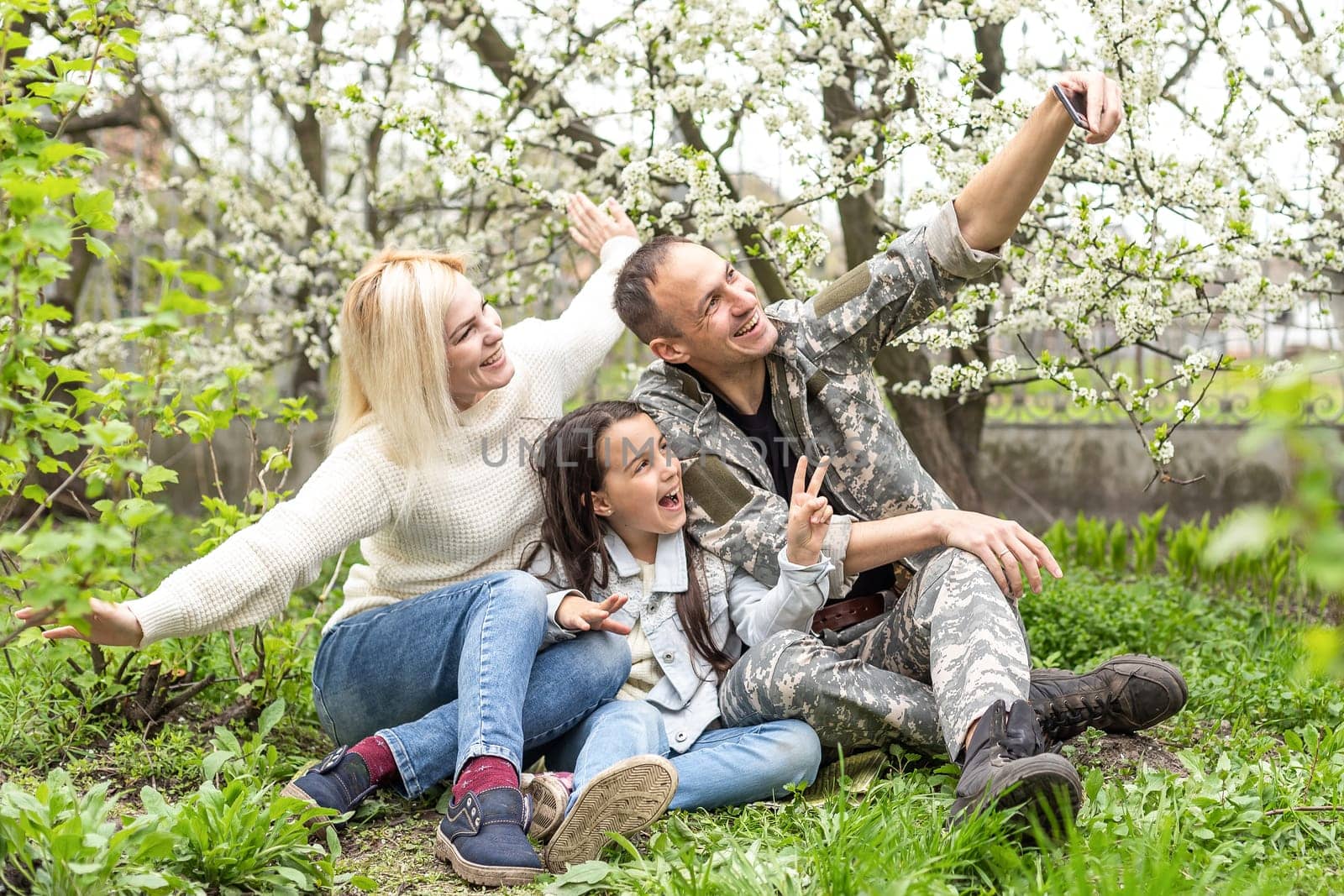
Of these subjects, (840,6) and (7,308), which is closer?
(7,308)

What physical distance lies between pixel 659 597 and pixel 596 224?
126 centimetres

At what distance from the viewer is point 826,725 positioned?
2.51 metres

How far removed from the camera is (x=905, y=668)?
2.61m

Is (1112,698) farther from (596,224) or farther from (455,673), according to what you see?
(596,224)

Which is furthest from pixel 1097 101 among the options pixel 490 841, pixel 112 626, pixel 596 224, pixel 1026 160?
pixel 112 626

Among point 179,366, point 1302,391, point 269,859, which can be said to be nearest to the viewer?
point 1302,391

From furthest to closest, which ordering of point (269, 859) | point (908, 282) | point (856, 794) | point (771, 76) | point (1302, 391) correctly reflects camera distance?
point (771, 76) → point (908, 282) → point (856, 794) → point (269, 859) → point (1302, 391)

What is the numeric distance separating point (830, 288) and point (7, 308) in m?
1.80

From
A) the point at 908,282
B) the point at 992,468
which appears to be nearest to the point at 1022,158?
the point at 908,282

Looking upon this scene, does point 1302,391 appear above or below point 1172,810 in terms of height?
above

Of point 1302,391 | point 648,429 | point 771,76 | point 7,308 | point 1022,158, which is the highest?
point 771,76

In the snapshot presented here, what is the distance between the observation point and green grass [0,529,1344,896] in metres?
1.82

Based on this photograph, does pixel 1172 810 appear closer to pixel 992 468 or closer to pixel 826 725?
pixel 826 725

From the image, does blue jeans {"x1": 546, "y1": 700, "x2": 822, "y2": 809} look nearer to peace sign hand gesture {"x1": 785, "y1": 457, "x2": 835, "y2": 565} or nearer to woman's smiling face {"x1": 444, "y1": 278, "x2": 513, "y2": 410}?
peace sign hand gesture {"x1": 785, "y1": 457, "x2": 835, "y2": 565}
